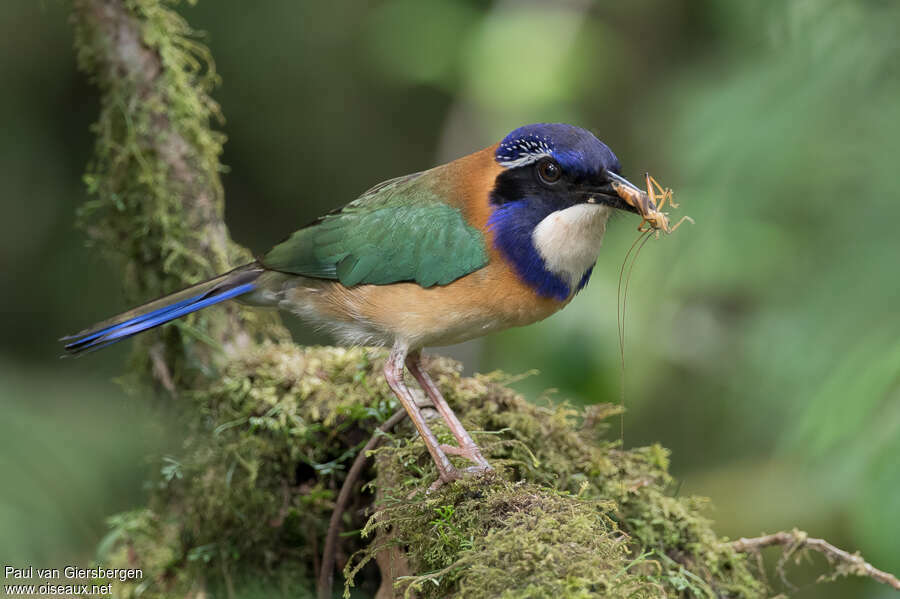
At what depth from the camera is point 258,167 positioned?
8.44 m

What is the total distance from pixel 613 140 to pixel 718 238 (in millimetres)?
4179

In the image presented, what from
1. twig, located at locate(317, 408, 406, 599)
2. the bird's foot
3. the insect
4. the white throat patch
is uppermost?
the white throat patch

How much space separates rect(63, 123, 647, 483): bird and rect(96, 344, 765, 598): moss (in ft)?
0.83

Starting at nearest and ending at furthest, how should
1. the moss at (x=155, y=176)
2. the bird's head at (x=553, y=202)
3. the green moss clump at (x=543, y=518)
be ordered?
the green moss clump at (x=543, y=518)
the bird's head at (x=553, y=202)
the moss at (x=155, y=176)

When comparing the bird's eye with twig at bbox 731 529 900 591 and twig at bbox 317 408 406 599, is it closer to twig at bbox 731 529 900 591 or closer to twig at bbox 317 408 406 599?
twig at bbox 317 408 406 599

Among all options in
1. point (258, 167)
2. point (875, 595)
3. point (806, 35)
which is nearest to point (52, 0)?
point (258, 167)

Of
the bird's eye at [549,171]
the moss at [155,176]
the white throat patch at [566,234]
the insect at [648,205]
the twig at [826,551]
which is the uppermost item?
the moss at [155,176]

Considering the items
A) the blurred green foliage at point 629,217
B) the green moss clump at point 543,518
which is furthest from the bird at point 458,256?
the blurred green foliage at point 629,217

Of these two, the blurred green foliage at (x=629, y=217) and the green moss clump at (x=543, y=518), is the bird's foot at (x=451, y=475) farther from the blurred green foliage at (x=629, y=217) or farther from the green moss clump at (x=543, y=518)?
the blurred green foliage at (x=629, y=217)

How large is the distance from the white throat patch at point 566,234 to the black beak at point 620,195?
6 centimetres

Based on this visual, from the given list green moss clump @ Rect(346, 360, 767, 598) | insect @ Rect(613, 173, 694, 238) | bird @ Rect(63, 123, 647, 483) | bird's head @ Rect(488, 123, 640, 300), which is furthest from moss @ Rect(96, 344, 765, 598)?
insect @ Rect(613, 173, 694, 238)

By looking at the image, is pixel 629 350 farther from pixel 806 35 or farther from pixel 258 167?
pixel 258 167

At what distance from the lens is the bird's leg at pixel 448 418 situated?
367 cm

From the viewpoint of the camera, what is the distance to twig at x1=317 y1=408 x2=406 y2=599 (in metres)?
3.90
